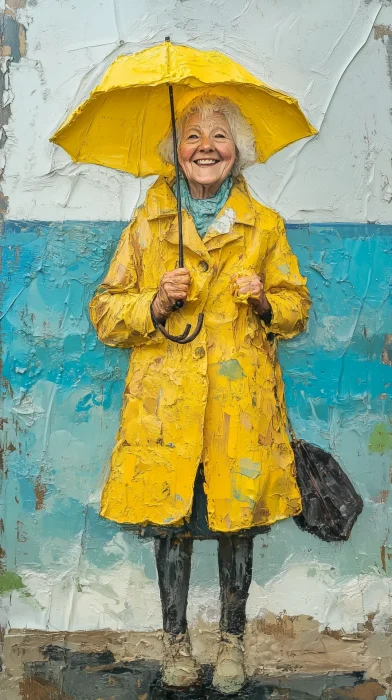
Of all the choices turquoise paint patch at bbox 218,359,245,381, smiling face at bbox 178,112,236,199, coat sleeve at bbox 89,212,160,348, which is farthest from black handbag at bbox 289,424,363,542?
smiling face at bbox 178,112,236,199

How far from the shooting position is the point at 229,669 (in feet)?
14.1

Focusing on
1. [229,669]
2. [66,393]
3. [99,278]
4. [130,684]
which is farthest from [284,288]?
[130,684]

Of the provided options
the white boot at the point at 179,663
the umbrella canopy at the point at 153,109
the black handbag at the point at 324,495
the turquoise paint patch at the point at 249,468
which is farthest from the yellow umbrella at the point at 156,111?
the white boot at the point at 179,663

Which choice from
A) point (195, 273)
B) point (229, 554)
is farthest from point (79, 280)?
point (229, 554)

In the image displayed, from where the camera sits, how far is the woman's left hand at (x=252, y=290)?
4012mm

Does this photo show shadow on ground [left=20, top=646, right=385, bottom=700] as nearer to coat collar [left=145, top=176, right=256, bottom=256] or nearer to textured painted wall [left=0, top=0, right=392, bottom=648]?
textured painted wall [left=0, top=0, right=392, bottom=648]

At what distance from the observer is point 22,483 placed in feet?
14.6

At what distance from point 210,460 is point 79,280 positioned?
2.99 ft

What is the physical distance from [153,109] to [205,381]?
1.04m

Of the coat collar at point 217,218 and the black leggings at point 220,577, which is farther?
the black leggings at point 220,577

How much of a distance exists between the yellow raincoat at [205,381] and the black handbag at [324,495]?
0.13 meters

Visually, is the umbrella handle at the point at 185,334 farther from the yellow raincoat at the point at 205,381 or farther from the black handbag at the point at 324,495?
the black handbag at the point at 324,495

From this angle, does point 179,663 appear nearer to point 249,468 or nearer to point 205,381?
point 249,468

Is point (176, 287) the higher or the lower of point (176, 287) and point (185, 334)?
the higher
